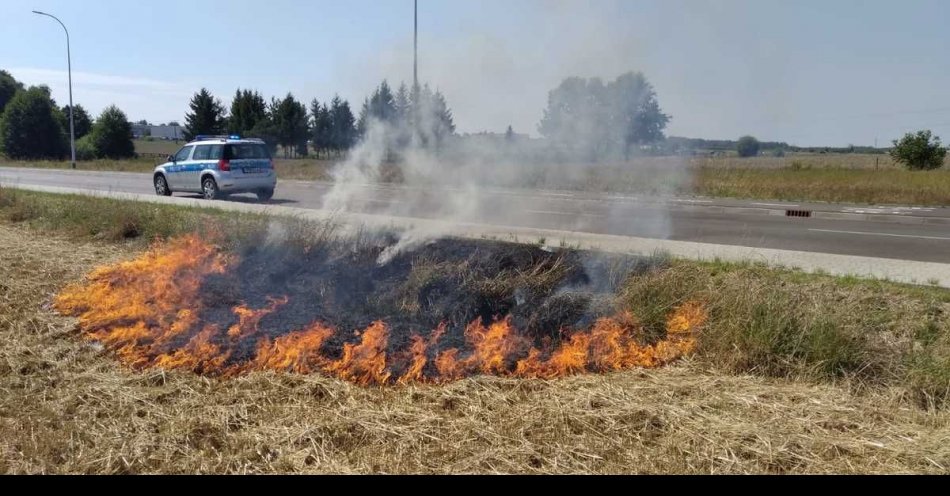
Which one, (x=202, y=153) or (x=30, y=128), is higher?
(x=30, y=128)

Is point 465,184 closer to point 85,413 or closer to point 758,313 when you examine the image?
point 758,313

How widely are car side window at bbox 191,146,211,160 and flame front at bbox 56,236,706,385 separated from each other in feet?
43.0

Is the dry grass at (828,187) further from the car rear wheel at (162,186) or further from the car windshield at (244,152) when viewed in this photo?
the car rear wheel at (162,186)

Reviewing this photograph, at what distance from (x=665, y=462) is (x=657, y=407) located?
0.68m

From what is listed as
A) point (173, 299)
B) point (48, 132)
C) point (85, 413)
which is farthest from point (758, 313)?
point (48, 132)

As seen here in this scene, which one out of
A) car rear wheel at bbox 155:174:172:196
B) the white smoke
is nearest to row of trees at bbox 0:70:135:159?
car rear wheel at bbox 155:174:172:196

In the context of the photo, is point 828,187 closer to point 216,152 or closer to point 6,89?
point 216,152

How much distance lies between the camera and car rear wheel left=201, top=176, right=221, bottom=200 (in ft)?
59.1

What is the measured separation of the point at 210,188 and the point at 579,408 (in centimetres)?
1644

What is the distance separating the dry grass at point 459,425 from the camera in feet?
11.5

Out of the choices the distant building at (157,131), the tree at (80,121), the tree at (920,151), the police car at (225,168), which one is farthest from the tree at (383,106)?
the distant building at (157,131)

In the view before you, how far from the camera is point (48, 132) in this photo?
56.3 metres

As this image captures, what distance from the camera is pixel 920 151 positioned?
30.3m

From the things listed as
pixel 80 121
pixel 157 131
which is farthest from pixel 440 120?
pixel 157 131
